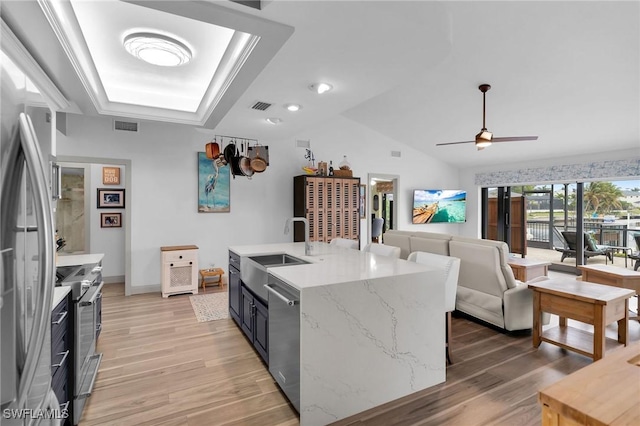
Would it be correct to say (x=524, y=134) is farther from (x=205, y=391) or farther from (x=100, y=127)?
(x=100, y=127)

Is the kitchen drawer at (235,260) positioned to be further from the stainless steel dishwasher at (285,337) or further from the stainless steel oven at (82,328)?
the stainless steel oven at (82,328)

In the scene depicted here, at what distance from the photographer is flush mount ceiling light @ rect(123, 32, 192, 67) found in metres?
2.79

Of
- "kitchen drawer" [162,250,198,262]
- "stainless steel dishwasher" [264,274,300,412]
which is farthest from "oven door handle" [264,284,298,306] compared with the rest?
"kitchen drawer" [162,250,198,262]

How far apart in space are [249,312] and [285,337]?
3.23ft

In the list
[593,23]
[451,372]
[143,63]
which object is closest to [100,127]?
[143,63]

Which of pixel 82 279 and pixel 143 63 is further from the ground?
pixel 143 63

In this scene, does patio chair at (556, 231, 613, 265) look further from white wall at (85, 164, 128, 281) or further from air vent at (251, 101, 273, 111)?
white wall at (85, 164, 128, 281)

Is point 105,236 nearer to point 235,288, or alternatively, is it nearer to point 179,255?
point 179,255

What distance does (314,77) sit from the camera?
9.96 ft

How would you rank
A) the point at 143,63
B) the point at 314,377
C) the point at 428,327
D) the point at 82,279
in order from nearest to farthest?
1. the point at 314,377
2. the point at 82,279
3. the point at 428,327
4. the point at 143,63

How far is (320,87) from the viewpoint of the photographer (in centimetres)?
323

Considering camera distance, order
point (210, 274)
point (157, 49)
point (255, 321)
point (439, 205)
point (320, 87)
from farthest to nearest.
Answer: point (439, 205)
point (210, 274)
point (320, 87)
point (157, 49)
point (255, 321)

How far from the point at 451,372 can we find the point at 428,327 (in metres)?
0.58

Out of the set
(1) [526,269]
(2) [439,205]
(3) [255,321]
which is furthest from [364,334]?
(2) [439,205]
